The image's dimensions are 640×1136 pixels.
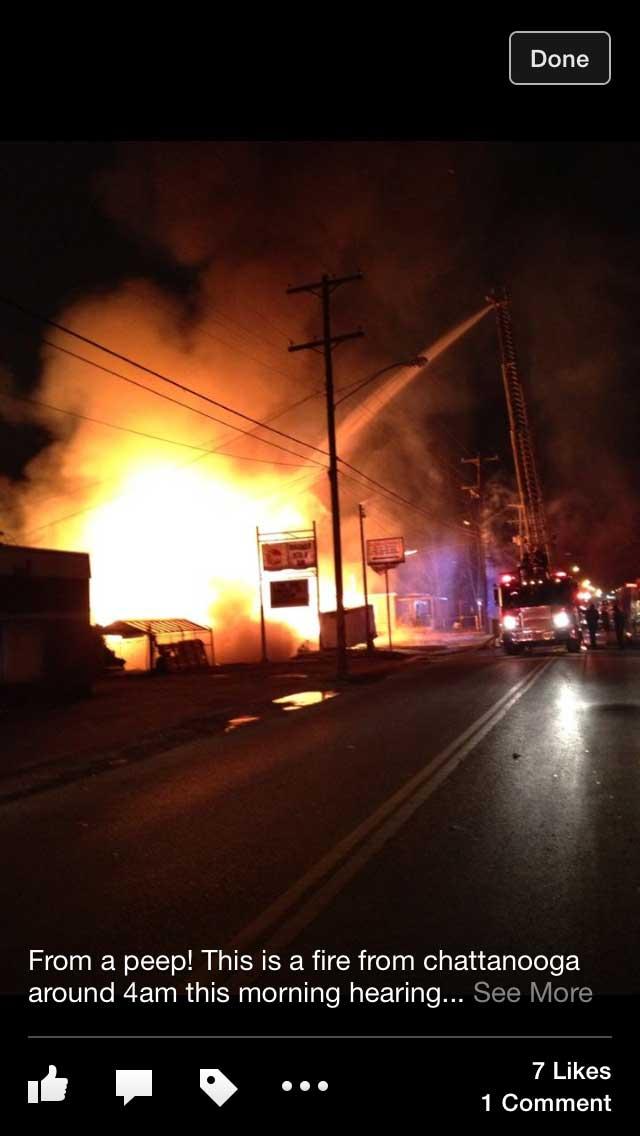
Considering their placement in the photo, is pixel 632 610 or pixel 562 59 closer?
pixel 562 59

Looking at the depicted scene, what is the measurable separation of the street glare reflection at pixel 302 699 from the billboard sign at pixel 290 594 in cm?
1389

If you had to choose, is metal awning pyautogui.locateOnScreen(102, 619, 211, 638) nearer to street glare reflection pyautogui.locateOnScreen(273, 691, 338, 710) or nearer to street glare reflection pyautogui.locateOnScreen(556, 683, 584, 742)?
street glare reflection pyautogui.locateOnScreen(273, 691, 338, 710)

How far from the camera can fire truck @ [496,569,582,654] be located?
29797 mm

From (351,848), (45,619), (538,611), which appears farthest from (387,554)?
(351,848)

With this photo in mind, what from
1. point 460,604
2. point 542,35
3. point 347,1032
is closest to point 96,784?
point 347,1032

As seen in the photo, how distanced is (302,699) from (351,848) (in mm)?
12530

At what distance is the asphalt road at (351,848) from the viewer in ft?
14.5

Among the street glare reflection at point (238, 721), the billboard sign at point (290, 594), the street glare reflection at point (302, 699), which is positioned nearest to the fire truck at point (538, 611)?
the billboard sign at point (290, 594)

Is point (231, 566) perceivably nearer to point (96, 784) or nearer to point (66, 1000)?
point (96, 784)

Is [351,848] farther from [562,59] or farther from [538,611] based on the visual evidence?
[538,611]

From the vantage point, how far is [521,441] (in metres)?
50.1

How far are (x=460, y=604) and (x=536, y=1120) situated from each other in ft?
260

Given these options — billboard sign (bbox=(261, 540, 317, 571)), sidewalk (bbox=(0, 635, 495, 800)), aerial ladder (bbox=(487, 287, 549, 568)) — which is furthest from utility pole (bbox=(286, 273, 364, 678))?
aerial ladder (bbox=(487, 287, 549, 568))

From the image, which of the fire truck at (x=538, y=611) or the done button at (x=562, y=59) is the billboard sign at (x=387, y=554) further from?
the done button at (x=562, y=59)
